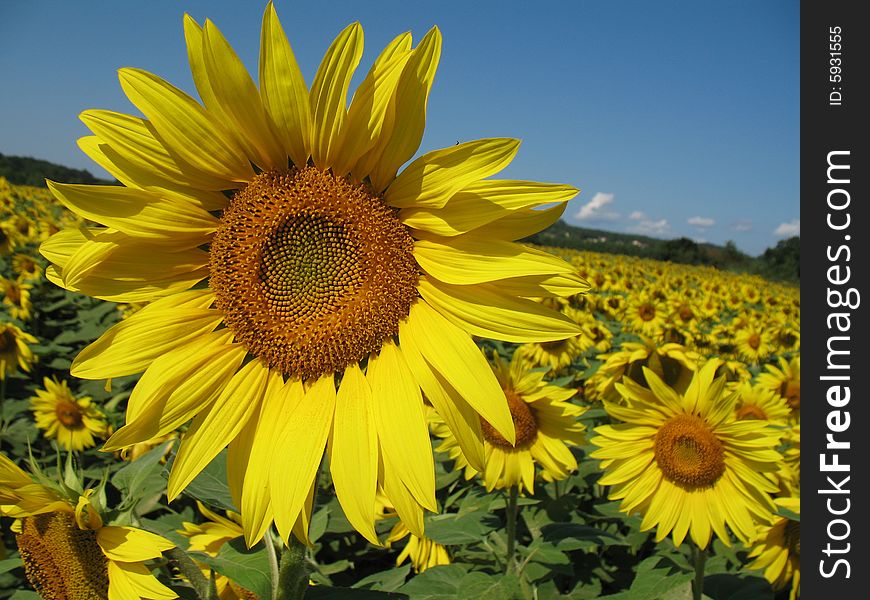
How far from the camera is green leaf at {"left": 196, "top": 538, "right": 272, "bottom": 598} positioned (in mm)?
1418

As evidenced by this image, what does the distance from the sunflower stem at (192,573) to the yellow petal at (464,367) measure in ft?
2.70

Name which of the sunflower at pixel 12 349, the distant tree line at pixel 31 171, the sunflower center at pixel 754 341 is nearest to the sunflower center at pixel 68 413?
the sunflower at pixel 12 349

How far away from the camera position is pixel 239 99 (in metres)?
1.28

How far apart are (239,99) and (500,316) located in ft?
2.53

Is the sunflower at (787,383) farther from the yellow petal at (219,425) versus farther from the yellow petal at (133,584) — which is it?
the yellow petal at (133,584)

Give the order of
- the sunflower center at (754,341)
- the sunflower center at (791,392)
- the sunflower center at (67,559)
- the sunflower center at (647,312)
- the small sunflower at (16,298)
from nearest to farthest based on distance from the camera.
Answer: the sunflower center at (67,559) → the sunflower center at (791,392) → the small sunflower at (16,298) → the sunflower center at (754,341) → the sunflower center at (647,312)

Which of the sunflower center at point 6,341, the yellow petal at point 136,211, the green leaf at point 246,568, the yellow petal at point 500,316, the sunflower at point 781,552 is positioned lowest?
the sunflower at point 781,552

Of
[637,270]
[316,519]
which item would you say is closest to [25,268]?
[316,519]

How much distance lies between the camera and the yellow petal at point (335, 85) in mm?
1242

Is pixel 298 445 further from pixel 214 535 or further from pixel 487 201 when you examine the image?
pixel 214 535

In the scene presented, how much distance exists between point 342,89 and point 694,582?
2711mm

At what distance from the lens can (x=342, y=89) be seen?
1266 mm

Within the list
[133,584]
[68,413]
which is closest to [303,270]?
[133,584]

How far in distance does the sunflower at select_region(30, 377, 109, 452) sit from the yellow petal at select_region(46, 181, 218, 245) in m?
4.73
